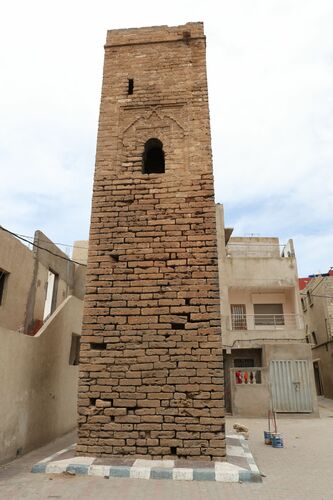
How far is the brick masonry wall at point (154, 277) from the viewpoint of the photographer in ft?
17.1

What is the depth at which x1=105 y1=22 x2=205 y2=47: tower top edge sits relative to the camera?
7.91 metres

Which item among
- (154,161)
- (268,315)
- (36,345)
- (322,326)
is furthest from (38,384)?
(322,326)

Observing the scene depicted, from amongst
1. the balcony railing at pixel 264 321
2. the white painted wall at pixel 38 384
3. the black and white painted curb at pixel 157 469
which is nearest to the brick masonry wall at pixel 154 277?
the black and white painted curb at pixel 157 469

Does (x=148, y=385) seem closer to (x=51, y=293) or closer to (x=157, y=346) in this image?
(x=157, y=346)

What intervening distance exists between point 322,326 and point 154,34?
787 inches

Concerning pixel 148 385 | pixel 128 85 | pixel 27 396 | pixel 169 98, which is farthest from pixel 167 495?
pixel 128 85

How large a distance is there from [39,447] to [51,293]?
18.9 feet

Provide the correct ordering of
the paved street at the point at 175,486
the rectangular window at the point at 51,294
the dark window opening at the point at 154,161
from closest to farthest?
1. the paved street at the point at 175,486
2. the dark window opening at the point at 154,161
3. the rectangular window at the point at 51,294

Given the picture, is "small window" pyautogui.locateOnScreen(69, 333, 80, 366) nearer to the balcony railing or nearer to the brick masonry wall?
the brick masonry wall

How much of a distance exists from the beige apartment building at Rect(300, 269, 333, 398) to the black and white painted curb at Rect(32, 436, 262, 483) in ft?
55.7

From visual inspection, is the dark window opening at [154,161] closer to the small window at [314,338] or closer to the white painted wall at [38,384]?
the white painted wall at [38,384]

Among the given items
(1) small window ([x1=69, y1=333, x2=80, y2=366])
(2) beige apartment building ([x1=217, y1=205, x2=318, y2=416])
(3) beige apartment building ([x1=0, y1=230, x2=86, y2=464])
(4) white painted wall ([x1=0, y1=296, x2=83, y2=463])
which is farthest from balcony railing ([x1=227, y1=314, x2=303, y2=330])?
(4) white painted wall ([x1=0, y1=296, x2=83, y2=463])

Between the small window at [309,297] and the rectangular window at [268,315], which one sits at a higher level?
the small window at [309,297]

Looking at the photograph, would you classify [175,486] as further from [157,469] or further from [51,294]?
[51,294]
